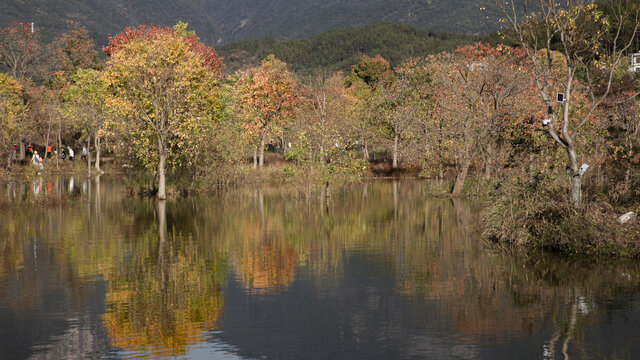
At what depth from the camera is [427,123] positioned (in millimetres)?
48062

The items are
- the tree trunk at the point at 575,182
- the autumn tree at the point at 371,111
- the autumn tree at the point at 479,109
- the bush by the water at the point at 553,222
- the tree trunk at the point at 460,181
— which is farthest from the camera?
the autumn tree at the point at 371,111

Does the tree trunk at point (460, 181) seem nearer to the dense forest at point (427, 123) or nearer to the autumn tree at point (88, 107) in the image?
the dense forest at point (427, 123)

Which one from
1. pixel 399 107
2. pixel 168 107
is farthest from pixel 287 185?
pixel 399 107

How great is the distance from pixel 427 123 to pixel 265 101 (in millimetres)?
31038

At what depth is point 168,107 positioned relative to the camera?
4422 centimetres

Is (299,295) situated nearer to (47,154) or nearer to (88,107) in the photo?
(88,107)

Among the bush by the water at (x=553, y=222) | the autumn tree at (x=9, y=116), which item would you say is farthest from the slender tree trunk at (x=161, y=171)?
the autumn tree at (x=9, y=116)

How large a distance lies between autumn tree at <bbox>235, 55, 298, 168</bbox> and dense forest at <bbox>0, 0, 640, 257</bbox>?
23 cm

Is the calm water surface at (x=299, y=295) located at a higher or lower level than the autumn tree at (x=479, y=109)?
lower

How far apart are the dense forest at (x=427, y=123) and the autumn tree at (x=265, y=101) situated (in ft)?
0.76

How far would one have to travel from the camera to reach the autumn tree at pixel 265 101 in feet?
242

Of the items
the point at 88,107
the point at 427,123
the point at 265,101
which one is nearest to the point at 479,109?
the point at 427,123

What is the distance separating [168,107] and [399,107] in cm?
3591

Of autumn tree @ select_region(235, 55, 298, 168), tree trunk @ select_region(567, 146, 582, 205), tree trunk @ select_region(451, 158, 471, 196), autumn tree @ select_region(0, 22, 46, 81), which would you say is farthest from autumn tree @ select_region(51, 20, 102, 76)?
tree trunk @ select_region(567, 146, 582, 205)
